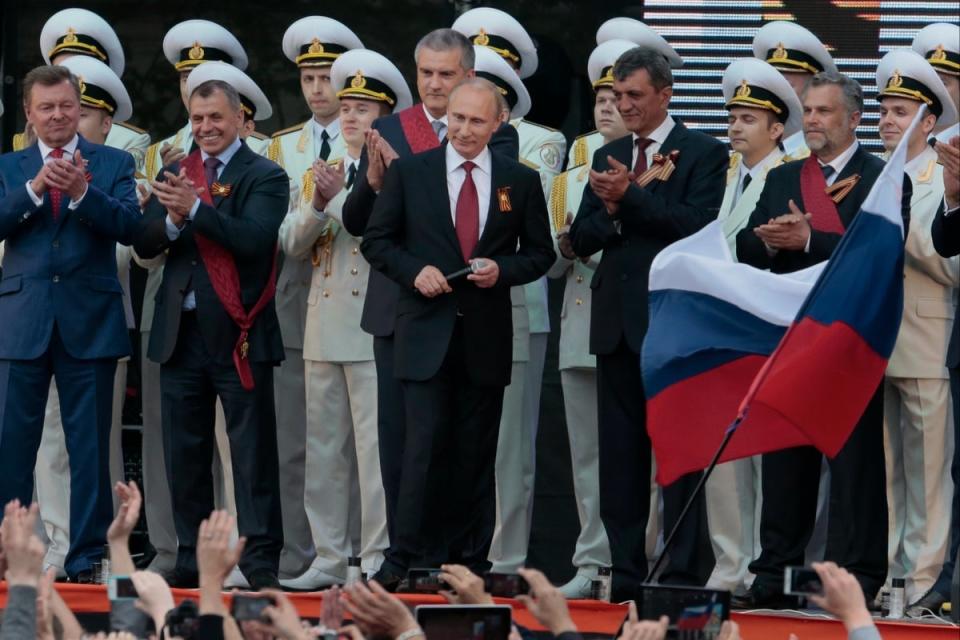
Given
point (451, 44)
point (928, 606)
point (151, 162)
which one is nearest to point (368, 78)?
point (451, 44)

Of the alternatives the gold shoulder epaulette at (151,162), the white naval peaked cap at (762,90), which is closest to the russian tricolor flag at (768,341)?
the white naval peaked cap at (762,90)

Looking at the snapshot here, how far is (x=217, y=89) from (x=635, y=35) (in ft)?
6.67

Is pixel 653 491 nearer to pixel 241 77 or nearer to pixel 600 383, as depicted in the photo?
pixel 600 383

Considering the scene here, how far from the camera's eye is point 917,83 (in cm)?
870

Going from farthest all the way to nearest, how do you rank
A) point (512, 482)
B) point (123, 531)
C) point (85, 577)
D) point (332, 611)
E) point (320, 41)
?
1. point (320, 41)
2. point (512, 482)
3. point (85, 577)
4. point (123, 531)
5. point (332, 611)

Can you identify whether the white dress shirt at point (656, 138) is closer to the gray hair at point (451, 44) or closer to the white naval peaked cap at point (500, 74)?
the gray hair at point (451, 44)

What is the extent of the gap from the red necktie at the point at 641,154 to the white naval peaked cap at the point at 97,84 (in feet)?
7.98

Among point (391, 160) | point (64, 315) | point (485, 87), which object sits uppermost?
point (485, 87)

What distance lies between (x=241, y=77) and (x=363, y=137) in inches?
27.3

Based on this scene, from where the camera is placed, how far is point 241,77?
31.3ft

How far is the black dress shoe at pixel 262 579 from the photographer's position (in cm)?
861

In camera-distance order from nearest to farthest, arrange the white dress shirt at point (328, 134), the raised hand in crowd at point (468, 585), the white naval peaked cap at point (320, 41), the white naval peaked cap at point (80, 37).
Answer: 1. the raised hand in crowd at point (468, 585)
2. the white dress shirt at point (328, 134)
3. the white naval peaked cap at point (320, 41)
4. the white naval peaked cap at point (80, 37)

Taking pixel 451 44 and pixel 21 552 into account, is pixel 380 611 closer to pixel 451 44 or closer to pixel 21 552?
pixel 21 552

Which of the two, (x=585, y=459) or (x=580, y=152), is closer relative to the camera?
(x=585, y=459)
